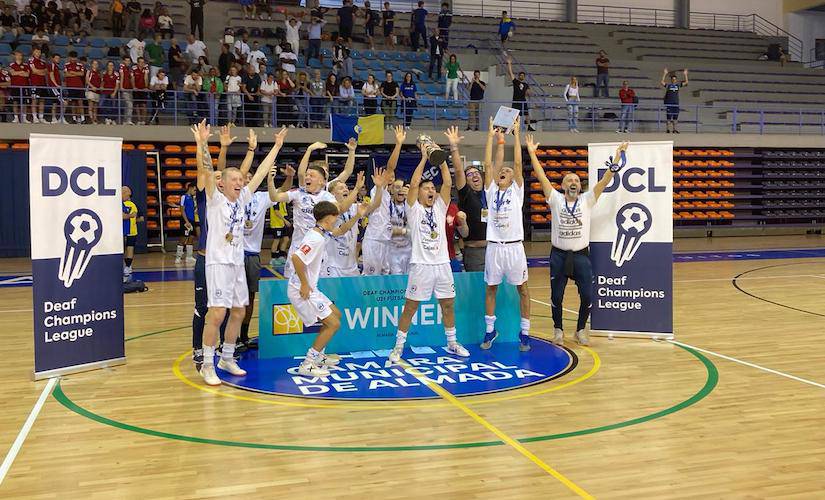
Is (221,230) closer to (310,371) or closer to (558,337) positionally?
(310,371)

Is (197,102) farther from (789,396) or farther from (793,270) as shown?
(789,396)

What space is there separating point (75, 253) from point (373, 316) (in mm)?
3380

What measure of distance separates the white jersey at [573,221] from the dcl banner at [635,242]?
1.73 ft

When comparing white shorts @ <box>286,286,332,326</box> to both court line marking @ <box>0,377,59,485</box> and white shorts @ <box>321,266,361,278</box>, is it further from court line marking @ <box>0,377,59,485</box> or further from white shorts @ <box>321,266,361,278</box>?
court line marking @ <box>0,377,59,485</box>

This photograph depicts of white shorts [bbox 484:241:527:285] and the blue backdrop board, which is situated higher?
white shorts [bbox 484:241:527:285]

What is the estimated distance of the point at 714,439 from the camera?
5969 mm

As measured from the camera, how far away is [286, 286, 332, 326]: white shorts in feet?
25.4

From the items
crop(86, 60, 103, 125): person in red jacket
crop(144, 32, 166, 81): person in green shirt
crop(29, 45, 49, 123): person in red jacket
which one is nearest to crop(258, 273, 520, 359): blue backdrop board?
crop(86, 60, 103, 125): person in red jacket

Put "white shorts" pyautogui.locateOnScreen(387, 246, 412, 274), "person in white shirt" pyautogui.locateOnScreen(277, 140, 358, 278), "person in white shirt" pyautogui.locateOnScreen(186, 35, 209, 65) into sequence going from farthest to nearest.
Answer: "person in white shirt" pyautogui.locateOnScreen(186, 35, 209, 65) < "white shorts" pyautogui.locateOnScreen(387, 246, 412, 274) < "person in white shirt" pyautogui.locateOnScreen(277, 140, 358, 278)

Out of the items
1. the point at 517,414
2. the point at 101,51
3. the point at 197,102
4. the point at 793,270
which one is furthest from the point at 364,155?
the point at 517,414

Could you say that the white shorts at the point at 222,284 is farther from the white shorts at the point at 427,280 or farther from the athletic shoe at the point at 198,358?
the white shorts at the point at 427,280

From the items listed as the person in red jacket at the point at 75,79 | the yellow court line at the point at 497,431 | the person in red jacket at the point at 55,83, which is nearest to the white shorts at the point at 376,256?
the yellow court line at the point at 497,431

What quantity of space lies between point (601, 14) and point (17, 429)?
31790 mm

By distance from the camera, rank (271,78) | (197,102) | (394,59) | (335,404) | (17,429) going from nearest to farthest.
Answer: (17,429), (335,404), (197,102), (271,78), (394,59)
